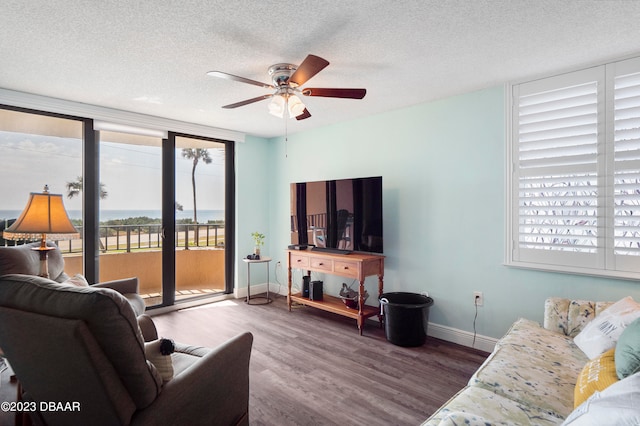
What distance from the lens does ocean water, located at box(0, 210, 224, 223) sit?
10.7 feet

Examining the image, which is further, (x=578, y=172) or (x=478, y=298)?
(x=478, y=298)

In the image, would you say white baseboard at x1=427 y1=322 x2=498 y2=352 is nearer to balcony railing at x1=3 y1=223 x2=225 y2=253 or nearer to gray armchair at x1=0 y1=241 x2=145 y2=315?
gray armchair at x1=0 y1=241 x2=145 y2=315

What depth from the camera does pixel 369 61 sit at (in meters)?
2.46

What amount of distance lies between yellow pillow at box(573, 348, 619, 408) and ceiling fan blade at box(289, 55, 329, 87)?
2038 mm

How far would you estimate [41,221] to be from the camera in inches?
91.0

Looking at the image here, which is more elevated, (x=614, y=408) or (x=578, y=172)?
(x=578, y=172)

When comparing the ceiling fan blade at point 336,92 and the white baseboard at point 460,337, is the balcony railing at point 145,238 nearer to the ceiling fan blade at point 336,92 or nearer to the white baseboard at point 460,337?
the ceiling fan blade at point 336,92

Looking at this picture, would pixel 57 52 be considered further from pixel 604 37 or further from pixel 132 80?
pixel 604 37

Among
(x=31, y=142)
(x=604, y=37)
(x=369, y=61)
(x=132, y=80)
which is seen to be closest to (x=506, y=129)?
(x=604, y=37)

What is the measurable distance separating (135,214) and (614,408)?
449cm

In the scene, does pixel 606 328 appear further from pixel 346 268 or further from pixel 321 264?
pixel 321 264

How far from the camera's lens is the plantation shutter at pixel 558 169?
2514 mm

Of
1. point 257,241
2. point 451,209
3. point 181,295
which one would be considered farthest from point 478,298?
point 181,295

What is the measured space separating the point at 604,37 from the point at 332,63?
177 centimetres
